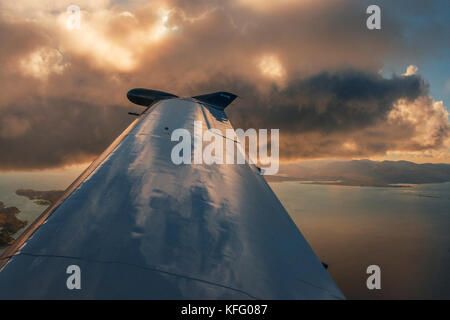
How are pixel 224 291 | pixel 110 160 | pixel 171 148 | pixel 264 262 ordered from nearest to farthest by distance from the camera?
pixel 224 291 → pixel 264 262 → pixel 110 160 → pixel 171 148

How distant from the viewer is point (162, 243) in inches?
72.5

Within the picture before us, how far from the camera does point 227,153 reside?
12.6 ft

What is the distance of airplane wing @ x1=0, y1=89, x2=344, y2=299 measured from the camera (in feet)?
5.01

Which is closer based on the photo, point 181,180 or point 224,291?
point 224,291

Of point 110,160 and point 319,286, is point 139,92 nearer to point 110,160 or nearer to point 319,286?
point 110,160

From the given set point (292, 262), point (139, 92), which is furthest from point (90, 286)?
point (139, 92)

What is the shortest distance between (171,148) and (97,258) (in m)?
1.97

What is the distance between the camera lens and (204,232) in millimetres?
2053

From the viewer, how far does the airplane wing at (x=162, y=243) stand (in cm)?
153

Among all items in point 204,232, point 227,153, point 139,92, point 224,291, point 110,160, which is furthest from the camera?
point 139,92

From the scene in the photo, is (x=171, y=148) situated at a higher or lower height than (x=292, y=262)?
higher
